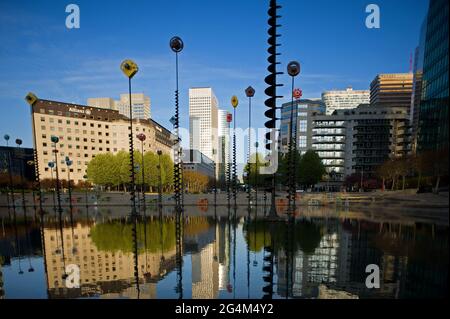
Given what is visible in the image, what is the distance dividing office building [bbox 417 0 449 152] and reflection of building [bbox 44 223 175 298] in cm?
829

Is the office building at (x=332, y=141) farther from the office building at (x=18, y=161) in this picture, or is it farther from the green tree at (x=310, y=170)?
the office building at (x=18, y=161)

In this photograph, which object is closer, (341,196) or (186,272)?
(186,272)

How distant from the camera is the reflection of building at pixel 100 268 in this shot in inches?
256

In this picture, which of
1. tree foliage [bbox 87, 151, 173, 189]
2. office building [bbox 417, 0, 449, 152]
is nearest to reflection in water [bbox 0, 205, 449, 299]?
office building [bbox 417, 0, 449, 152]

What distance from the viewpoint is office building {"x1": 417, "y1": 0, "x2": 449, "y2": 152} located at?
15.2ft

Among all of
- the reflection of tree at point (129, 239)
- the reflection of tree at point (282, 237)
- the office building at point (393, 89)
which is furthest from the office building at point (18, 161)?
the office building at point (393, 89)

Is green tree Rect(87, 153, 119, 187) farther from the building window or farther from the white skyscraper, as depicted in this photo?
the building window

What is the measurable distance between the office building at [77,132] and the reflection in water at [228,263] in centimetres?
8227

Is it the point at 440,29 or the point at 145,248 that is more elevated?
the point at 440,29
